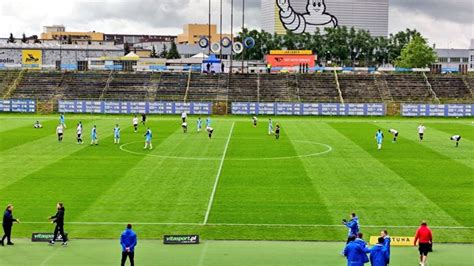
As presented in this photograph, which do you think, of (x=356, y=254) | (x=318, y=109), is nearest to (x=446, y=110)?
(x=318, y=109)

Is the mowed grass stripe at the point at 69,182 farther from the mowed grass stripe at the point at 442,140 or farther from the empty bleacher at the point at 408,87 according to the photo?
the empty bleacher at the point at 408,87

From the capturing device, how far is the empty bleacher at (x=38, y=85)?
99394 mm

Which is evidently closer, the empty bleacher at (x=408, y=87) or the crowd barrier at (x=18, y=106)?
the crowd barrier at (x=18, y=106)

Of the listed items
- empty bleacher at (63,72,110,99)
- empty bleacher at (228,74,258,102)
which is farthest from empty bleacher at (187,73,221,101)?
empty bleacher at (63,72,110,99)

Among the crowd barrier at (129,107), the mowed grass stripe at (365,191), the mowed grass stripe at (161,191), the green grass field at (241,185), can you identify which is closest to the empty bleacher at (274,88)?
the crowd barrier at (129,107)

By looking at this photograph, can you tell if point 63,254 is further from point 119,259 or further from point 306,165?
point 306,165

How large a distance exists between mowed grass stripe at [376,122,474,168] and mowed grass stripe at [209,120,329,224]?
11.4m

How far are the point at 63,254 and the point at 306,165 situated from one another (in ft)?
73.6

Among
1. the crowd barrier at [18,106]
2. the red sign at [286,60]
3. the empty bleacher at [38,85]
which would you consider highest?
the red sign at [286,60]

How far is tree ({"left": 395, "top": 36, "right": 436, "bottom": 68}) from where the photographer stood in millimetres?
146500

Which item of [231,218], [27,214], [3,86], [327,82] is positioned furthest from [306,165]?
[3,86]

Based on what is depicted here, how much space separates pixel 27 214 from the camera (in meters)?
27.9

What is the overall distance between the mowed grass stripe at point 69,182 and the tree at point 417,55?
359 feet

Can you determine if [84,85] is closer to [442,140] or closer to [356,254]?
[442,140]
